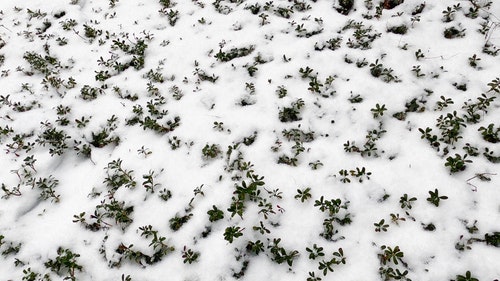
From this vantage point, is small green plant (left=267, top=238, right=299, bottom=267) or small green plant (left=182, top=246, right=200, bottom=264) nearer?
small green plant (left=267, top=238, right=299, bottom=267)

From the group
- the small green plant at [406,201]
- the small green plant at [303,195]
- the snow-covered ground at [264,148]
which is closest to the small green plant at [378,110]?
the snow-covered ground at [264,148]

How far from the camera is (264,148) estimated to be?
5129 mm

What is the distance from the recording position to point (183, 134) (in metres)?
5.57

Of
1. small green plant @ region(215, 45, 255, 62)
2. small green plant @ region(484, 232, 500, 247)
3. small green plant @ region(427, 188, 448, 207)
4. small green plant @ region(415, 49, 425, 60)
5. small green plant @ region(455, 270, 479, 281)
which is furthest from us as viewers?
small green plant @ region(215, 45, 255, 62)

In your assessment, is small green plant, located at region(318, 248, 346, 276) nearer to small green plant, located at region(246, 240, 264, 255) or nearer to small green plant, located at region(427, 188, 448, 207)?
small green plant, located at region(246, 240, 264, 255)

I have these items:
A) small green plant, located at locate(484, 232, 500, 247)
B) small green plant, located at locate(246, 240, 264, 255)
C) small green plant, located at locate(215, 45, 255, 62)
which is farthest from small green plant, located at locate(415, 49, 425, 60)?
small green plant, located at locate(246, 240, 264, 255)

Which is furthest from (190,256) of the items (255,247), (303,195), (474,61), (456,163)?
(474,61)

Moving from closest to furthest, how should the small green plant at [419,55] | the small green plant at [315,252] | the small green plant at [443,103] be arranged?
1. the small green plant at [315,252]
2. the small green plant at [443,103]
3. the small green plant at [419,55]

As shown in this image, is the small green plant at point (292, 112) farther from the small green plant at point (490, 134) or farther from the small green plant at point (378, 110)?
the small green plant at point (490, 134)

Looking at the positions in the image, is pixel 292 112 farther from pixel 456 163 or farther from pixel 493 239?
pixel 493 239

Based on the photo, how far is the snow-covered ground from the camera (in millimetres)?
4145

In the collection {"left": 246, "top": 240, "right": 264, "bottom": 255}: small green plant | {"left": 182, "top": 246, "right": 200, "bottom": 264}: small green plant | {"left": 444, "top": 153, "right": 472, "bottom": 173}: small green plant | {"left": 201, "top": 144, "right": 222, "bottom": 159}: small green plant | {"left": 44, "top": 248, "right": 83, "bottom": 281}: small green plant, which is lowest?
{"left": 44, "top": 248, "right": 83, "bottom": 281}: small green plant

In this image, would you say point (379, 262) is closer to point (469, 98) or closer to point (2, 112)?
point (469, 98)

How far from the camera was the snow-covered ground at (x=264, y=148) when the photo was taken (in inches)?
163
